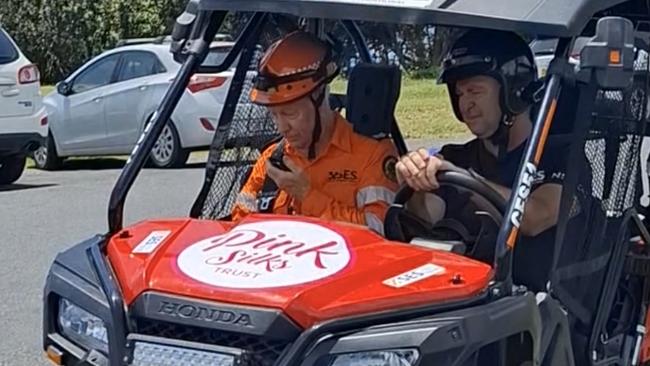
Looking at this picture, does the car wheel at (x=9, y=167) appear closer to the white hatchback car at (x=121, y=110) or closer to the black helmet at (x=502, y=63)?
the white hatchback car at (x=121, y=110)

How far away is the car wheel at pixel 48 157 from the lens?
15094 millimetres

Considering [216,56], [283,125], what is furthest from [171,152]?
[283,125]

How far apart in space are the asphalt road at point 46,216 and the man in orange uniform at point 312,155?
7.59 feet

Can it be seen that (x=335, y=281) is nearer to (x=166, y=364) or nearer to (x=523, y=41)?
(x=166, y=364)

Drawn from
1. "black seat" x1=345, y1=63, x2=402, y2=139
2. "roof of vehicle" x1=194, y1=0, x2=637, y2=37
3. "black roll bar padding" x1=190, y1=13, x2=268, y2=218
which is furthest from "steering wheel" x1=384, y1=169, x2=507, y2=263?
"black roll bar padding" x1=190, y1=13, x2=268, y2=218

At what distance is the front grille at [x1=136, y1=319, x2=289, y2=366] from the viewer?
114 inches

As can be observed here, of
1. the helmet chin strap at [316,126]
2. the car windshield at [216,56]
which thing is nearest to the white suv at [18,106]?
the car windshield at [216,56]

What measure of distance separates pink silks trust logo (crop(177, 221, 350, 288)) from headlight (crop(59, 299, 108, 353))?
0.27m

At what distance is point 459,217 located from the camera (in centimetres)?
366

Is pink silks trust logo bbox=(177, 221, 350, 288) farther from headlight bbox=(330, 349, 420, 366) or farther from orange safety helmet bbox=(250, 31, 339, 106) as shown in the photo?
orange safety helmet bbox=(250, 31, 339, 106)

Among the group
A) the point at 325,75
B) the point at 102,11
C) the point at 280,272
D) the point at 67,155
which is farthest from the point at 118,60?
the point at 102,11

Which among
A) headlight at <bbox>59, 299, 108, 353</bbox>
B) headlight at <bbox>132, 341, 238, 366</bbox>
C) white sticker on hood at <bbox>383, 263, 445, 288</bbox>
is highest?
white sticker on hood at <bbox>383, 263, 445, 288</bbox>

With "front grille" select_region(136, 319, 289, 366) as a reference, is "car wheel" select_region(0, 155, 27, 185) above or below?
below

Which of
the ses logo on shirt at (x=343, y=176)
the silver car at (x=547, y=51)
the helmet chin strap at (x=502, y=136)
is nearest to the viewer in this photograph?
the silver car at (x=547, y=51)
